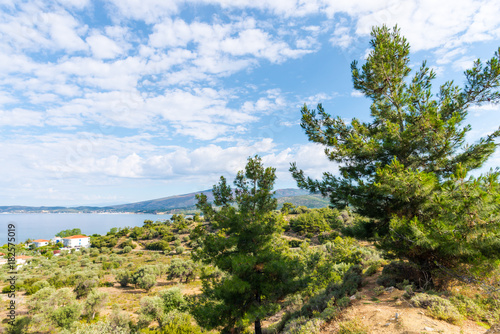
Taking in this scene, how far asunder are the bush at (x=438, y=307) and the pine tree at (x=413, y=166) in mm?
1263

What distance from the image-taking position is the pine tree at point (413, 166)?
5477 millimetres

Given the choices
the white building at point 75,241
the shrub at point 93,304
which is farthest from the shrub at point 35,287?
the white building at point 75,241

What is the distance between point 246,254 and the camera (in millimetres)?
10695

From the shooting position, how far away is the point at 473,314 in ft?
18.0

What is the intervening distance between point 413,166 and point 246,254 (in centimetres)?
805

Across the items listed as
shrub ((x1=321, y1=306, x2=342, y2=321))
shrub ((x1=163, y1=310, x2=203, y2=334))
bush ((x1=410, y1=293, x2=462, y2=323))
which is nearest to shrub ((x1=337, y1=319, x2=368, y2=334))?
shrub ((x1=321, y1=306, x2=342, y2=321))

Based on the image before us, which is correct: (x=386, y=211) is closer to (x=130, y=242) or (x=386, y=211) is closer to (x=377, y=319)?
(x=377, y=319)

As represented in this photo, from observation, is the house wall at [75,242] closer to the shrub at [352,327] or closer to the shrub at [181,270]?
the shrub at [181,270]

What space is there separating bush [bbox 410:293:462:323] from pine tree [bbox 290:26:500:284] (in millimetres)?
1263

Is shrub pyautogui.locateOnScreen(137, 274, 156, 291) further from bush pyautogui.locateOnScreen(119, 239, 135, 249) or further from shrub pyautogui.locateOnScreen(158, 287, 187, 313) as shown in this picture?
bush pyautogui.locateOnScreen(119, 239, 135, 249)

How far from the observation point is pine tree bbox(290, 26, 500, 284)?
18.0 feet

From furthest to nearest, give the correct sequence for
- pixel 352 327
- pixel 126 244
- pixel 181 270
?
pixel 126 244
pixel 181 270
pixel 352 327

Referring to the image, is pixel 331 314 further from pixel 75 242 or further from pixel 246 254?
pixel 75 242

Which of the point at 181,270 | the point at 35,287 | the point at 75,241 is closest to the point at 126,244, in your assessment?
the point at 75,241
